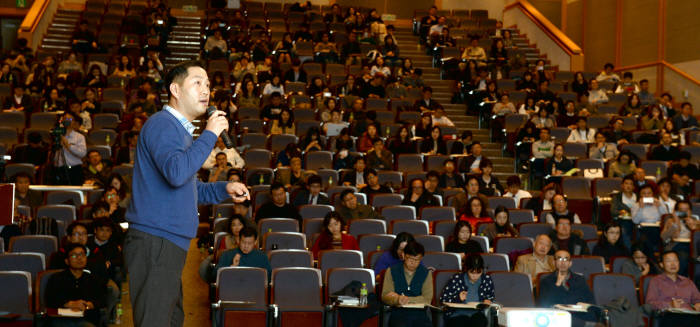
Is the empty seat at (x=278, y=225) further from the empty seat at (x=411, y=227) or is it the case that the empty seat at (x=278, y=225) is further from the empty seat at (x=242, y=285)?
the empty seat at (x=242, y=285)

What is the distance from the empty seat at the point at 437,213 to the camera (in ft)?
28.0

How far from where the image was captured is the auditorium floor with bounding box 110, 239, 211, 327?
6673 mm

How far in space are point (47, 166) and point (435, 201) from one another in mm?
4509

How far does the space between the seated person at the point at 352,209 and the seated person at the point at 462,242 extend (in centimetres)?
106

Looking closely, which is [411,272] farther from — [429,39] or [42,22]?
[42,22]

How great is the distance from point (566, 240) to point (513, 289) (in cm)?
144

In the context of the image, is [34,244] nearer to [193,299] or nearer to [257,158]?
[193,299]

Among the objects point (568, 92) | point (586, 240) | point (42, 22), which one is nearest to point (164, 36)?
point (42, 22)

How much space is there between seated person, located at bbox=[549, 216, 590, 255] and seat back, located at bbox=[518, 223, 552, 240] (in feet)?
0.61

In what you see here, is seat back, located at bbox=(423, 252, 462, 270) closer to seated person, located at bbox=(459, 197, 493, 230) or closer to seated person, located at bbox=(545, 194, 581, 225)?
seated person, located at bbox=(459, 197, 493, 230)

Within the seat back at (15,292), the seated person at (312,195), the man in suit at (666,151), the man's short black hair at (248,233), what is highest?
the man in suit at (666,151)

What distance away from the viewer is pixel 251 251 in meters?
6.69

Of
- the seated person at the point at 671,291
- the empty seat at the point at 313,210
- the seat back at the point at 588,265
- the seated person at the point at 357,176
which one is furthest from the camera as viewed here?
the seated person at the point at 357,176

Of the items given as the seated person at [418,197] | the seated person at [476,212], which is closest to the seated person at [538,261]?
the seated person at [476,212]
